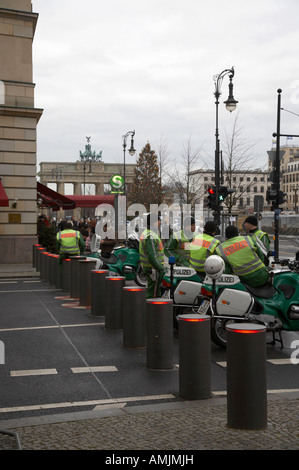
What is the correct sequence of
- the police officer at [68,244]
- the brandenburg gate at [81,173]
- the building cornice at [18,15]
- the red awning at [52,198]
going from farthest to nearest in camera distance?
the brandenburg gate at [81,173], the red awning at [52,198], the building cornice at [18,15], the police officer at [68,244]

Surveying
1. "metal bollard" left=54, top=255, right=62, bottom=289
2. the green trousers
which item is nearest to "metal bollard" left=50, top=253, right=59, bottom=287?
"metal bollard" left=54, top=255, right=62, bottom=289

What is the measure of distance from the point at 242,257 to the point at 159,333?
5.97ft

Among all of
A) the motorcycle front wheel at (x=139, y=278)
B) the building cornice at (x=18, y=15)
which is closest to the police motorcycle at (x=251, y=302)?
the motorcycle front wheel at (x=139, y=278)

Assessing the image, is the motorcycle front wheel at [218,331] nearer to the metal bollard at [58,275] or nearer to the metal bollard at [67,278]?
the metal bollard at [67,278]

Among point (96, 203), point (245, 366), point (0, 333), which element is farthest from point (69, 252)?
point (96, 203)

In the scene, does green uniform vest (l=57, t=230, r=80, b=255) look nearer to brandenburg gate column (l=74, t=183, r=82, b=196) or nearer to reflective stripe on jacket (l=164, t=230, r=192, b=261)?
reflective stripe on jacket (l=164, t=230, r=192, b=261)

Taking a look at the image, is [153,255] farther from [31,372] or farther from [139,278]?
[139,278]

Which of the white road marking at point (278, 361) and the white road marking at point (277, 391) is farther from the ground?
the white road marking at point (277, 391)

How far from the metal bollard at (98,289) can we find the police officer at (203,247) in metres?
2.18

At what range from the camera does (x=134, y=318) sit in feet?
28.5

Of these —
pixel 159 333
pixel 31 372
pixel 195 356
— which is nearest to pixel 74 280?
pixel 31 372

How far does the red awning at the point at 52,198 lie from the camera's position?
26.8 meters

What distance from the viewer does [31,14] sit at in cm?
2403

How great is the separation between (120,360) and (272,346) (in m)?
2.36
